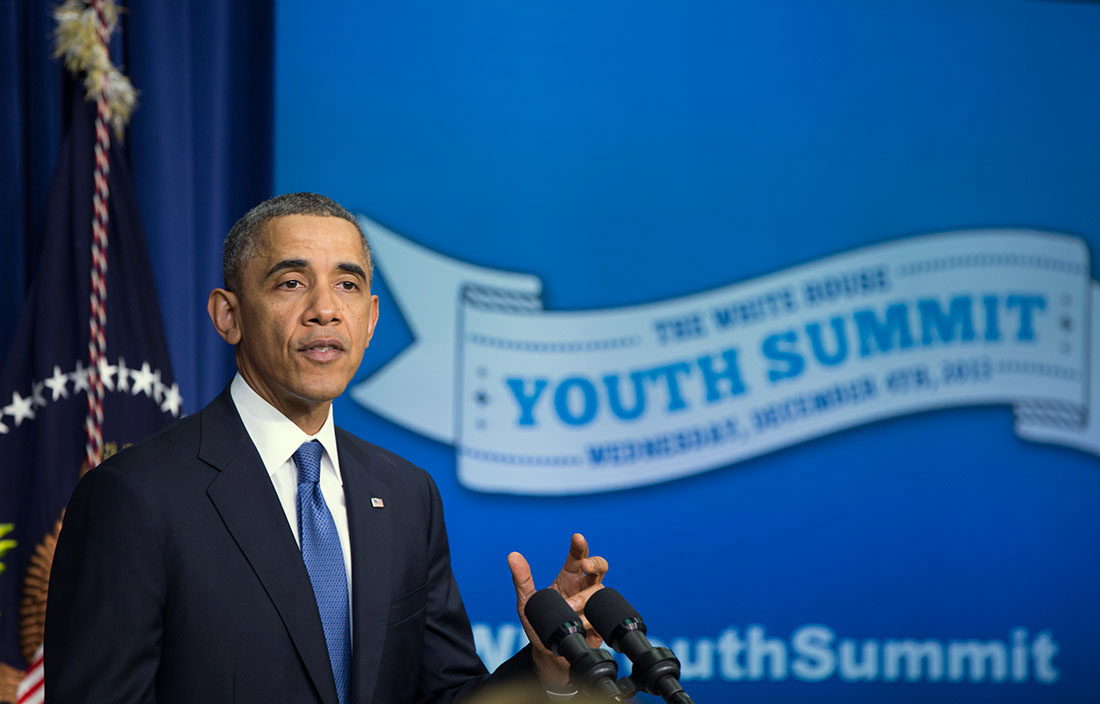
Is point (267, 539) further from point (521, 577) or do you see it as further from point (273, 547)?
point (521, 577)

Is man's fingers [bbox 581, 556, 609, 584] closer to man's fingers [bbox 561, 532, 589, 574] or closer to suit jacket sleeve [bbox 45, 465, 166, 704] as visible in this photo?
man's fingers [bbox 561, 532, 589, 574]

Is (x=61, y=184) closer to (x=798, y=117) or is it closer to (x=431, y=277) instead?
(x=431, y=277)

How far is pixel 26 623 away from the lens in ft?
7.97

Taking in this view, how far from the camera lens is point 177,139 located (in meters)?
2.71

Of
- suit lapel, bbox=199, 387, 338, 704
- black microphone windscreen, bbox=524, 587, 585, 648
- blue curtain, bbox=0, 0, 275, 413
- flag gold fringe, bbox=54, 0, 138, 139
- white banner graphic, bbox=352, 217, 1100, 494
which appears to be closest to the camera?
black microphone windscreen, bbox=524, 587, 585, 648

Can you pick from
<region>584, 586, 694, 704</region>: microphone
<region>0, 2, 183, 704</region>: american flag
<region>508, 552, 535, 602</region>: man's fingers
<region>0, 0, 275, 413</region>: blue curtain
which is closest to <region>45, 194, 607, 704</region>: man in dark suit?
<region>508, 552, 535, 602</region>: man's fingers

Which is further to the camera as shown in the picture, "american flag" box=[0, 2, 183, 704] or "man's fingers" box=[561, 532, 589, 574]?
"american flag" box=[0, 2, 183, 704]

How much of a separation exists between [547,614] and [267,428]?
0.49 meters

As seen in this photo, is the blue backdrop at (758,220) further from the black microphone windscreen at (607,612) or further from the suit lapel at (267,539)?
the black microphone windscreen at (607,612)

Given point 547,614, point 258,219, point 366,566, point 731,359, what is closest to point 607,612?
point 547,614

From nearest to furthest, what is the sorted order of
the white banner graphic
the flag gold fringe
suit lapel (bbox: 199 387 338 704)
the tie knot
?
1. suit lapel (bbox: 199 387 338 704)
2. the tie knot
3. the flag gold fringe
4. the white banner graphic

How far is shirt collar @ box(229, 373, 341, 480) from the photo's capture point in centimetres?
139

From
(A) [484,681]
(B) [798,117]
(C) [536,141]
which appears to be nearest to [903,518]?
(B) [798,117]

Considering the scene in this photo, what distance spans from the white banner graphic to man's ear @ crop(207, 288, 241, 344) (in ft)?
4.70
